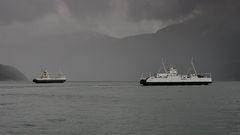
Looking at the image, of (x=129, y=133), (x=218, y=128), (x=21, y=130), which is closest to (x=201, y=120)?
(x=218, y=128)

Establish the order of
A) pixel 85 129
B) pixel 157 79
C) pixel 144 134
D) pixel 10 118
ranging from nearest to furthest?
1. pixel 144 134
2. pixel 85 129
3. pixel 10 118
4. pixel 157 79

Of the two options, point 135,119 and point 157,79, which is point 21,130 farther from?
point 157,79

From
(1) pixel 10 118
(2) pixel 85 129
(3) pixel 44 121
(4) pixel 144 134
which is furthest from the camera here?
(1) pixel 10 118

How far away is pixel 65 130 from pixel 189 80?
160 metres

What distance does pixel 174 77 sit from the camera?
19925cm

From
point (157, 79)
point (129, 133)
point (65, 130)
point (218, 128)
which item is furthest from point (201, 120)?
point (157, 79)

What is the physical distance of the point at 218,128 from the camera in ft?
151

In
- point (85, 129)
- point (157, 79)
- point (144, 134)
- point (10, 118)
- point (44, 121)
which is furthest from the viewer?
point (157, 79)

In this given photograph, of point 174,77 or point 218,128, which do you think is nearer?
point 218,128

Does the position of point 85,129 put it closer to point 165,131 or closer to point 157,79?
point 165,131

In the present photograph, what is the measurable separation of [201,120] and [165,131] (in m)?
11.0

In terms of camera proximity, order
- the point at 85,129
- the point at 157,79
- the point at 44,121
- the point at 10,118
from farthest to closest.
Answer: the point at 157,79, the point at 10,118, the point at 44,121, the point at 85,129

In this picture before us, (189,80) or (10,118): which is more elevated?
(189,80)

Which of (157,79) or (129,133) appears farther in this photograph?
(157,79)
